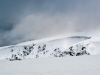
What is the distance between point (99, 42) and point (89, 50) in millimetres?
14863

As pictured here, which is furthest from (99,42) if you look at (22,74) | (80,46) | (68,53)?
(22,74)

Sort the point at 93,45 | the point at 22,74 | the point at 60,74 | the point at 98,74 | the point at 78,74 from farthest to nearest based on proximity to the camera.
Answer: the point at 93,45, the point at 22,74, the point at 60,74, the point at 78,74, the point at 98,74

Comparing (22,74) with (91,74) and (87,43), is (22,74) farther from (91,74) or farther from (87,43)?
(87,43)

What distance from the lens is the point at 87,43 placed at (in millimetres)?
159250

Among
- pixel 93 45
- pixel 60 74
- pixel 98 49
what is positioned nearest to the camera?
pixel 60 74

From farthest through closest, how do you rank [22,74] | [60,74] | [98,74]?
1. [22,74]
2. [60,74]
3. [98,74]

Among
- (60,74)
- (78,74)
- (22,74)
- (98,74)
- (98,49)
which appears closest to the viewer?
(98,74)

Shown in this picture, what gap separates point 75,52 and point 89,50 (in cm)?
1571

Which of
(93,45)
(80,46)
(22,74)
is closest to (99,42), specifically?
(93,45)

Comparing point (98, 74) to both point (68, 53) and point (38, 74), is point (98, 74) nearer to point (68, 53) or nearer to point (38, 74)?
point (38, 74)

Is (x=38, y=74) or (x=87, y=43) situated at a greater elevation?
(x=87, y=43)

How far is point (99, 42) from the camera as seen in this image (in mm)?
157250

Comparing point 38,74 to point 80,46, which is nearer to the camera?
point 38,74

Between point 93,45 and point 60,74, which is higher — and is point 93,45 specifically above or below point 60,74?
above
